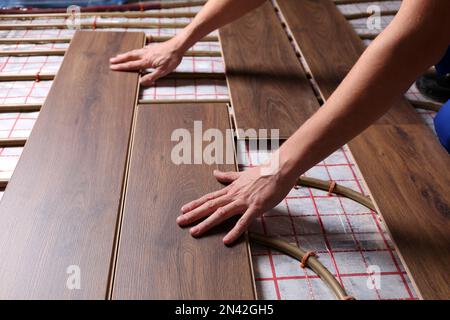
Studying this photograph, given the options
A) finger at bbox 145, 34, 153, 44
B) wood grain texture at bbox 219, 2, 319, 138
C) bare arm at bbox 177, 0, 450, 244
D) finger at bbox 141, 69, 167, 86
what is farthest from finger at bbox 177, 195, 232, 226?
finger at bbox 145, 34, 153, 44

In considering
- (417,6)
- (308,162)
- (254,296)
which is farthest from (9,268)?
(417,6)

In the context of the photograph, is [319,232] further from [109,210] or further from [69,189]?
[69,189]

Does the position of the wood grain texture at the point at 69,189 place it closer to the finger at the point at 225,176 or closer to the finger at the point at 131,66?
the finger at the point at 131,66

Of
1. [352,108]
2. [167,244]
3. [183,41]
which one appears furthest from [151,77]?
[352,108]

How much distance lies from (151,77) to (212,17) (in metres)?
0.39

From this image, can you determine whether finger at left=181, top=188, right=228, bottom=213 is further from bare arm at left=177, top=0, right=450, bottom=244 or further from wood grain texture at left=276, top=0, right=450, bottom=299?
wood grain texture at left=276, top=0, right=450, bottom=299

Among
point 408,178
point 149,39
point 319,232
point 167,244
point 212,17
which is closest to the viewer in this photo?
point 167,244

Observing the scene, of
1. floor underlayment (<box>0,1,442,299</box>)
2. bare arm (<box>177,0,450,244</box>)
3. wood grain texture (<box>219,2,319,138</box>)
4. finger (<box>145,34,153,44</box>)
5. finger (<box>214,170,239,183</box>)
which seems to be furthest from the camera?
finger (<box>145,34,153,44</box>)

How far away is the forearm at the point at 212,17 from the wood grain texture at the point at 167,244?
0.58 metres

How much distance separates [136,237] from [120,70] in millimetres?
1059

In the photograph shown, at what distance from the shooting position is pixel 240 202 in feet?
4.73

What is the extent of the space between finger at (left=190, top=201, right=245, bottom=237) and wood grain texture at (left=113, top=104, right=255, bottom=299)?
0.02m

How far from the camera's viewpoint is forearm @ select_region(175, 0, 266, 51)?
2139mm

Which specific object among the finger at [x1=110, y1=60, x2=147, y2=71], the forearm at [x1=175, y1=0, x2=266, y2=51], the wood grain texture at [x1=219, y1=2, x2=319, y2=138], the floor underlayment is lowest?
the floor underlayment
